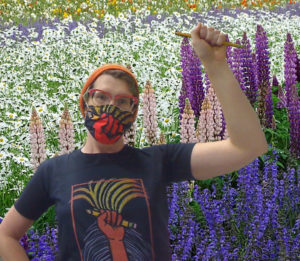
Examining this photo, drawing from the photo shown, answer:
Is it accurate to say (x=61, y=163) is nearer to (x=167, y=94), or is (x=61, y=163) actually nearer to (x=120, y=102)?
(x=120, y=102)

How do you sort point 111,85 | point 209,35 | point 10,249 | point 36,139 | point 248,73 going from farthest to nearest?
1. point 248,73
2. point 36,139
3. point 10,249
4. point 111,85
5. point 209,35

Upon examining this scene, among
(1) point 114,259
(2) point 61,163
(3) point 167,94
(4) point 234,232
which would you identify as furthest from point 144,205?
(3) point 167,94

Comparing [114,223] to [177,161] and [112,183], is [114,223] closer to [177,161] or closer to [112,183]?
[112,183]

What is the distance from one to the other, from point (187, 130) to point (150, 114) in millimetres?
373

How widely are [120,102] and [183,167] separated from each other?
35 centimetres

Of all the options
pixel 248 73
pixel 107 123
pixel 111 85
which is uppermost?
pixel 248 73

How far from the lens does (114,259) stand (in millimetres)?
2293

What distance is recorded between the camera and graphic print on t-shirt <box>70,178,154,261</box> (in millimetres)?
2277

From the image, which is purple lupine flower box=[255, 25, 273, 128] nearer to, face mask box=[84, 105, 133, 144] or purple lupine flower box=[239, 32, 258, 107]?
purple lupine flower box=[239, 32, 258, 107]

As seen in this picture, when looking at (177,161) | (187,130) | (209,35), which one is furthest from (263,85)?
(209,35)

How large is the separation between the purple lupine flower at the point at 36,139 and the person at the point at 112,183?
1.89 metres

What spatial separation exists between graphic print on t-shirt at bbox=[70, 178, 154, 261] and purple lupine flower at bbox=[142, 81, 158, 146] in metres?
2.65

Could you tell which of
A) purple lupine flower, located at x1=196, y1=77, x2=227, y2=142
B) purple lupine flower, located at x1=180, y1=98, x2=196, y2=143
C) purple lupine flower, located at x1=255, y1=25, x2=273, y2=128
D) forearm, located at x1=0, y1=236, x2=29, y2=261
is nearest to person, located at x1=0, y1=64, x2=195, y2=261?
forearm, located at x1=0, y1=236, x2=29, y2=261

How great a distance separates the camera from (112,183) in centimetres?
232
